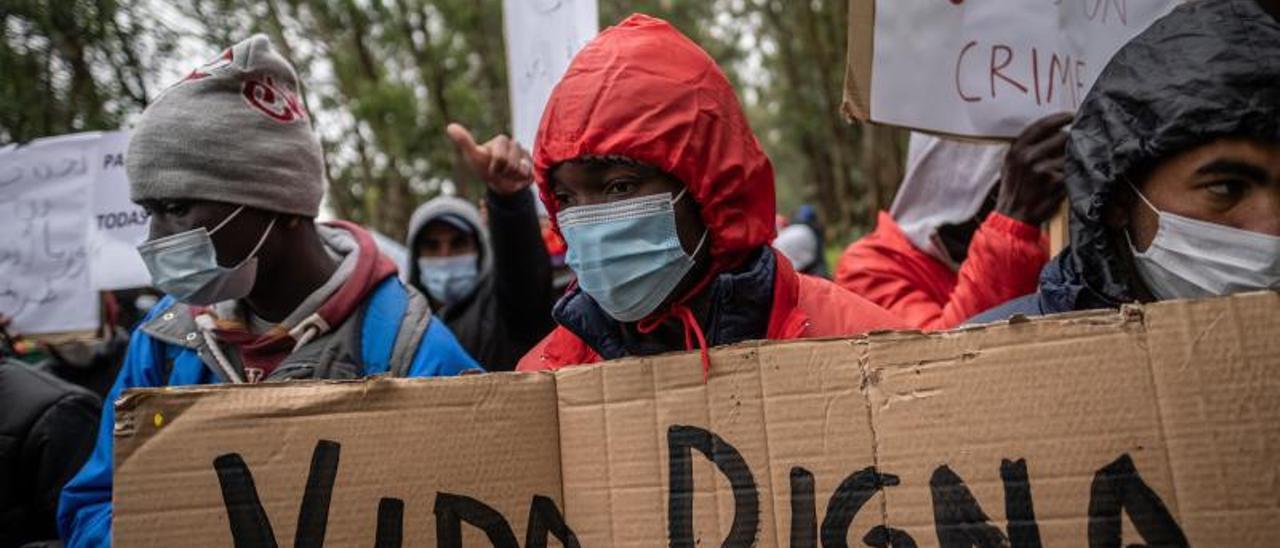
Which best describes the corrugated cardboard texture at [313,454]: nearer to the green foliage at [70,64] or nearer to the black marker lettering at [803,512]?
the black marker lettering at [803,512]

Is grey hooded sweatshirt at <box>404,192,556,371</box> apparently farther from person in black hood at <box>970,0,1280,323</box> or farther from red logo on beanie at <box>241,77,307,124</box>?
person in black hood at <box>970,0,1280,323</box>

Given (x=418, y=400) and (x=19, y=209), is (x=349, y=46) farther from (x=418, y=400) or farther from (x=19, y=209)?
(x=418, y=400)

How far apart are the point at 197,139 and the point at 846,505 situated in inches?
62.4

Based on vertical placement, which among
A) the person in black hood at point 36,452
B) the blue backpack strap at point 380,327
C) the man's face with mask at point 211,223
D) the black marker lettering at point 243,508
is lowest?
the black marker lettering at point 243,508

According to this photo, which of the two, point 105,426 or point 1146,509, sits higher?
point 105,426

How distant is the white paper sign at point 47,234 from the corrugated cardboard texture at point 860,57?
2869 millimetres

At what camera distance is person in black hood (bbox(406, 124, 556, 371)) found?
2.63 metres

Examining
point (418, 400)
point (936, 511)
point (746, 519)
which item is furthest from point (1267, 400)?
point (418, 400)

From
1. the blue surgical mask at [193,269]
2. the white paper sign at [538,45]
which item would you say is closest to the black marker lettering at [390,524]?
the blue surgical mask at [193,269]

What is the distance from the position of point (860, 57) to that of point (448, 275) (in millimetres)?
2383

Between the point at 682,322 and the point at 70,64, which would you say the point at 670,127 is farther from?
the point at 70,64

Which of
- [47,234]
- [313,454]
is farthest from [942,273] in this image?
[47,234]

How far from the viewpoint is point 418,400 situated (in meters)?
1.38

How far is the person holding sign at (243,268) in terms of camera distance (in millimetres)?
2070
